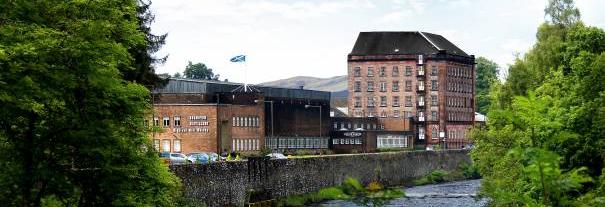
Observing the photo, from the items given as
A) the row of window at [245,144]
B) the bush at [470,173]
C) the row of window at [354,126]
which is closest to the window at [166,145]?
the row of window at [245,144]

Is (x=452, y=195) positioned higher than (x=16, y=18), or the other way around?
(x=16, y=18)

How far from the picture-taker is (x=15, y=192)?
28812mm

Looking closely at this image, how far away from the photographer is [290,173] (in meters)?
84.0

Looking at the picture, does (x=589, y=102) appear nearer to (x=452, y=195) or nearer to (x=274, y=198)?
(x=274, y=198)

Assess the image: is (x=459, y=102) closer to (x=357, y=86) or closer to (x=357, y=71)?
(x=357, y=86)

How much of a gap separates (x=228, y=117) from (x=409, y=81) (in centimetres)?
6111

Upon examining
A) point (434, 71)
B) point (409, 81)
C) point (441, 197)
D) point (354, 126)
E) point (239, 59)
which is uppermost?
point (434, 71)

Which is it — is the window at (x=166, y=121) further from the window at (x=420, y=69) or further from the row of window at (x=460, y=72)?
the row of window at (x=460, y=72)

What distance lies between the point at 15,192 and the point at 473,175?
104873 millimetres

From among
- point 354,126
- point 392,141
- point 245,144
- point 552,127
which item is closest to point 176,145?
point 245,144

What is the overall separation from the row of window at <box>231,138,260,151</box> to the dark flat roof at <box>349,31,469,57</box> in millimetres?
53164

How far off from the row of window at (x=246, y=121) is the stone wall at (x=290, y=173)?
17.5 m

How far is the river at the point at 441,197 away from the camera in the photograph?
78.8 meters

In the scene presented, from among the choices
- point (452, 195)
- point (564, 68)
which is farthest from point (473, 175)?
point (564, 68)
